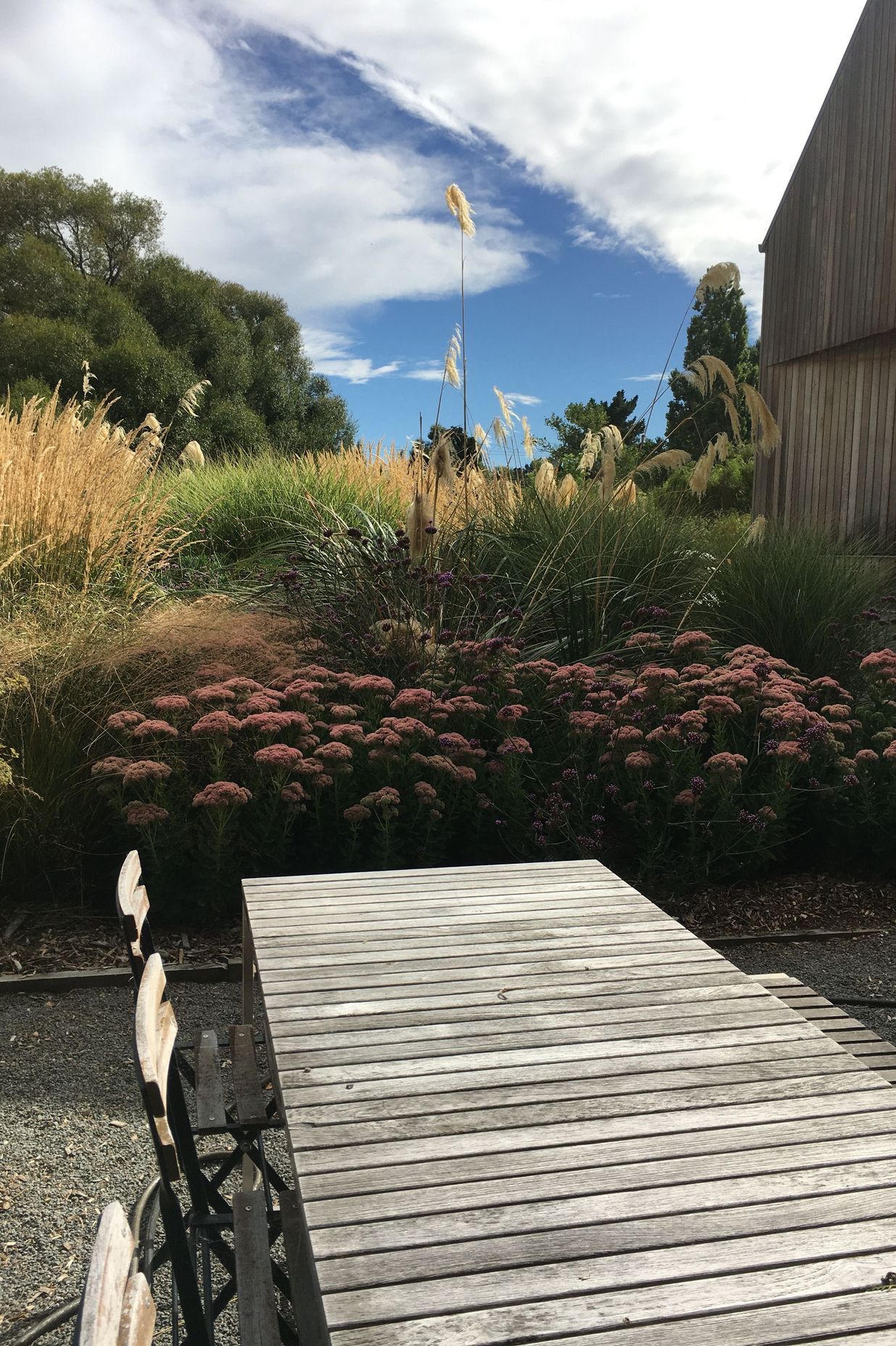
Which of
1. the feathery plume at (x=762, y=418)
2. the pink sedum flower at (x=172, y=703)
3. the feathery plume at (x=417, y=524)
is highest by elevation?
the feathery plume at (x=762, y=418)

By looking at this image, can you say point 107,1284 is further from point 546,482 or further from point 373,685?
point 546,482

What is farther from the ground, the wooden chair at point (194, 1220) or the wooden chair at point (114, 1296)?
the wooden chair at point (114, 1296)

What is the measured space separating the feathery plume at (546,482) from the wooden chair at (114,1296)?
6103mm

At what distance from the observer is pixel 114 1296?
0.79 metres

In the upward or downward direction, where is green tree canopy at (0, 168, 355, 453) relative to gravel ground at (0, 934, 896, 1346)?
upward

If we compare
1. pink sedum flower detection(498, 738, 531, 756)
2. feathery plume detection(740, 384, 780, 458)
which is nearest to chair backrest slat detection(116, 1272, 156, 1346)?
pink sedum flower detection(498, 738, 531, 756)

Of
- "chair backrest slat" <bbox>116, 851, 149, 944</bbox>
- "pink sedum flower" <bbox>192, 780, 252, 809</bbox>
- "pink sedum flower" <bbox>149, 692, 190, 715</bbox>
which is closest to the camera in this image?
"chair backrest slat" <bbox>116, 851, 149, 944</bbox>

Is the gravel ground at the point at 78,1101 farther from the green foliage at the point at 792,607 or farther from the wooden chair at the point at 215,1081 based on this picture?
the green foliage at the point at 792,607

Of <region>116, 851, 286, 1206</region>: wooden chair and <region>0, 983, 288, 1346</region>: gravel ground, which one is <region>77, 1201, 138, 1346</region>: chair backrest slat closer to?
<region>116, 851, 286, 1206</region>: wooden chair

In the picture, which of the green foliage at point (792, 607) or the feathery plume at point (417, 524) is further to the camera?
the green foliage at point (792, 607)

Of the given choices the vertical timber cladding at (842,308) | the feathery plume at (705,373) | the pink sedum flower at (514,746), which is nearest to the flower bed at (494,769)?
the pink sedum flower at (514,746)

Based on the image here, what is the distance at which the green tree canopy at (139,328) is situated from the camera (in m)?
25.2

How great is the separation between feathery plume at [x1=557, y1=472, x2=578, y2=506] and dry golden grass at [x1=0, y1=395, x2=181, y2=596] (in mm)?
2540

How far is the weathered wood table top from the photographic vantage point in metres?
1.05
